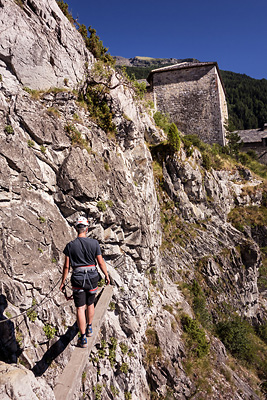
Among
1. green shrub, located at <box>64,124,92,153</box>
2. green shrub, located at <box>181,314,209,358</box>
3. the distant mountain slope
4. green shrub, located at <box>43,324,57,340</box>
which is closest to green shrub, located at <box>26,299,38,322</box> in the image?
green shrub, located at <box>43,324,57,340</box>

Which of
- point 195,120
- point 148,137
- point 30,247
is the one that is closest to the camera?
point 30,247

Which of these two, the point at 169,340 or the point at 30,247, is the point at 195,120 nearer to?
the point at 169,340

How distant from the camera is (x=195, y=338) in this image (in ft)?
40.1

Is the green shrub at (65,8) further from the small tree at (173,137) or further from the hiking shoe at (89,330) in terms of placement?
the hiking shoe at (89,330)

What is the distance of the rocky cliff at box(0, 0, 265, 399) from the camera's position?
6.98 m

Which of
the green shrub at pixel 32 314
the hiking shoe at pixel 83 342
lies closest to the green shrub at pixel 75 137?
the green shrub at pixel 32 314

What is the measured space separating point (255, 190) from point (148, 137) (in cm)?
1195

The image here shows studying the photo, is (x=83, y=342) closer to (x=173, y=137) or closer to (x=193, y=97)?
(x=173, y=137)

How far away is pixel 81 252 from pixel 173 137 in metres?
14.2

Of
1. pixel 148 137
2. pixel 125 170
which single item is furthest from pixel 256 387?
pixel 148 137

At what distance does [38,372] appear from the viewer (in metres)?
6.54

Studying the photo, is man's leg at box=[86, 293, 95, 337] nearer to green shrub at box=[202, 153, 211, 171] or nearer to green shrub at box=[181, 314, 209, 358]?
green shrub at box=[181, 314, 209, 358]

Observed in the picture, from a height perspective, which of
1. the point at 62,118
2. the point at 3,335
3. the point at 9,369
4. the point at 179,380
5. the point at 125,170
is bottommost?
the point at 179,380

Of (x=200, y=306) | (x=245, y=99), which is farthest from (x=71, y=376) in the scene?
(x=245, y=99)
